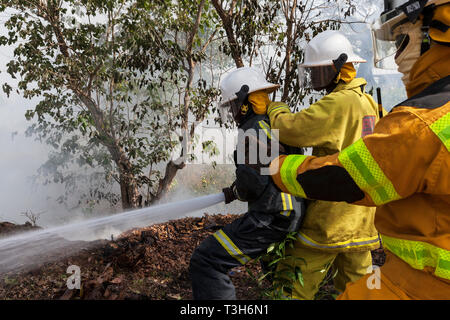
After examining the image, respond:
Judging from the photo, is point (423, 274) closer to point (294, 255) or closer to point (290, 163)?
point (290, 163)

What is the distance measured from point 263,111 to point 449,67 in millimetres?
1474

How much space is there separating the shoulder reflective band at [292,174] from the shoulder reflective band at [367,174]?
181mm

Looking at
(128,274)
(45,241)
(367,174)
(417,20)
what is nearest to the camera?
(367,174)

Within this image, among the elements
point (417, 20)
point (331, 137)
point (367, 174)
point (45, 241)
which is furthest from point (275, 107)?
point (45, 241)

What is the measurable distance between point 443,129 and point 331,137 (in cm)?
118

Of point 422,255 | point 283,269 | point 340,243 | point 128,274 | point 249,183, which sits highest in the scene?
point 249,183

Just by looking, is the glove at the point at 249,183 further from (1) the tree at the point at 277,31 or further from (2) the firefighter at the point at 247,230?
(1) the tree at the point at 277,31

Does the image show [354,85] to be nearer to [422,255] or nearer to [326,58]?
[326,58]

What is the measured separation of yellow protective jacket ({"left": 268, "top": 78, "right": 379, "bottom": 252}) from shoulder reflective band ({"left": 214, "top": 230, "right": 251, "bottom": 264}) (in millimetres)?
455

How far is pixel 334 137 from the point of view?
214cm

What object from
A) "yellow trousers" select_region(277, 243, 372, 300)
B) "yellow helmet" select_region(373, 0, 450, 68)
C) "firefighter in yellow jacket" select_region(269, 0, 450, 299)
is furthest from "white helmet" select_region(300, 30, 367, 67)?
"yellow trousers" select_region(277, 243, 372, 300)

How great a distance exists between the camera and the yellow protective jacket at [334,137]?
2105mm

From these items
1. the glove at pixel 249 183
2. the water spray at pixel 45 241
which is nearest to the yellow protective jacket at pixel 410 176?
the glove at pixel 249 183
